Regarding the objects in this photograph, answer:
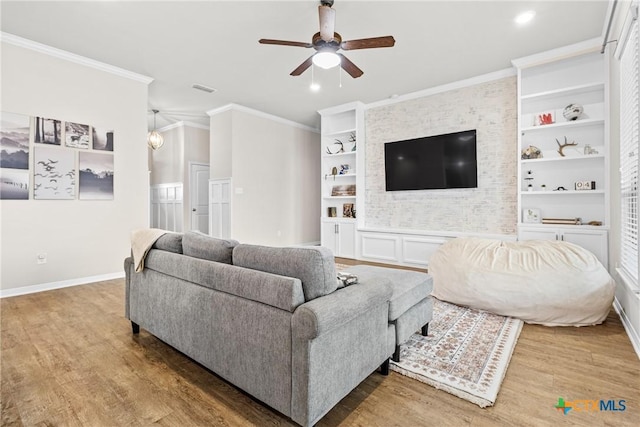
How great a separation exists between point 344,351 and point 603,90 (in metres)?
4.51

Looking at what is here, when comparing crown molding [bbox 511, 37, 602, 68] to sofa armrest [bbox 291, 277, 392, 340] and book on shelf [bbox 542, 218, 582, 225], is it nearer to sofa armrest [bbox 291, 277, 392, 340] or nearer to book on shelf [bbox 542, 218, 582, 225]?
book on shelf [bbox 542, 218, 582, 225]

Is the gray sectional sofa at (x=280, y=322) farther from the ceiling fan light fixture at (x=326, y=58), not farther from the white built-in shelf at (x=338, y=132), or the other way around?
the white built-in shelf at (x=338, y=132)

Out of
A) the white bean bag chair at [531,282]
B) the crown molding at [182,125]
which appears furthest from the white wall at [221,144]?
the white bean bag chair at [531,282]

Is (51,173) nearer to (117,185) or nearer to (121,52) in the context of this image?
(117,185)

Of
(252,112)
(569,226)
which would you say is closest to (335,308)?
(569,226)

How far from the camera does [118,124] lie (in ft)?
14.2

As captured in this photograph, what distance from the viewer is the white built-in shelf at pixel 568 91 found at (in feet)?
12.0

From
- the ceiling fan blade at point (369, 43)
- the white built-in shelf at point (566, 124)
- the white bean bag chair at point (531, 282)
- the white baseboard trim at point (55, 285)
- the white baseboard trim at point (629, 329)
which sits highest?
the ceiling fan blade at point (369, 43)

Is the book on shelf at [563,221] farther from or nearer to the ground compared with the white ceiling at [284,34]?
nearer to the ground

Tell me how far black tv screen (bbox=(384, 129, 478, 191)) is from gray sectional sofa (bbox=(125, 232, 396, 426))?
11.8 feet

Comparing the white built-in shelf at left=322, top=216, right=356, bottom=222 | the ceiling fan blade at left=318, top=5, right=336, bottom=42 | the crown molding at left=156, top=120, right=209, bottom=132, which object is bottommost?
the white built-in shelf at left=322, top=216, right=356, bottom=222

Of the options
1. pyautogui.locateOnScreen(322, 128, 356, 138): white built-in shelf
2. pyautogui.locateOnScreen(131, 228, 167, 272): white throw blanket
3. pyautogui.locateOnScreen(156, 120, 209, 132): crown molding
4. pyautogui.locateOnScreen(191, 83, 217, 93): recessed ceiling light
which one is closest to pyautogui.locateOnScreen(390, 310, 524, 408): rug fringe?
pyautogui.locateOnScreen(131, 228, 167, 272): white throw blanket

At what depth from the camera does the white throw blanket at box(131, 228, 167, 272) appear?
235 centimetres

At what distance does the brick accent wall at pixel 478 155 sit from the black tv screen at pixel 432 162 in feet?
0.38
